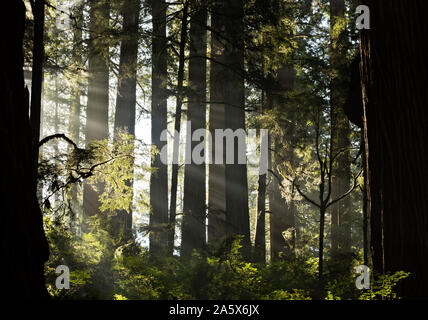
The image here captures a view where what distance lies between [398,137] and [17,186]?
3.83 meters

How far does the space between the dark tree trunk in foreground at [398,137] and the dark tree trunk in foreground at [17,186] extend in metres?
3.49

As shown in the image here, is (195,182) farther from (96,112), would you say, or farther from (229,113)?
(96,112)

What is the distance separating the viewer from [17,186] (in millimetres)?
2828

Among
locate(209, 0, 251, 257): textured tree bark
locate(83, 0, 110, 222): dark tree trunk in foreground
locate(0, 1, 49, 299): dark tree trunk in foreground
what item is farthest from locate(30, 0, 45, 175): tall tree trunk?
locate(83, 0, 110, 222): dark tree trunk in foreground

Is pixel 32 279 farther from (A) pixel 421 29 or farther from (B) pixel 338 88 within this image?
(B) pixel 338 88

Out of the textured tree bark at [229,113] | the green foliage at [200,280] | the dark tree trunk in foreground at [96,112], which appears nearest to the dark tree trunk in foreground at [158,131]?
the textured tree bark at [229,113]

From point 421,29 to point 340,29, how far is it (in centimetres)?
468

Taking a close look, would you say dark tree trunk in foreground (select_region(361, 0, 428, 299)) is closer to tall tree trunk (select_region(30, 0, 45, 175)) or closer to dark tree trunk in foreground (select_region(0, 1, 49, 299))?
dark tree trunk in foreground (select_region(0, 1, 49, 299))

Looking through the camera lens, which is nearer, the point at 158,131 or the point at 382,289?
the point at 382,289

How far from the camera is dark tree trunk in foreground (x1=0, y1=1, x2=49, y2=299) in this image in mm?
2660

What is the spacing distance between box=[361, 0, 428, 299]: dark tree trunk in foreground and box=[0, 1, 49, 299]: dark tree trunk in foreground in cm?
349

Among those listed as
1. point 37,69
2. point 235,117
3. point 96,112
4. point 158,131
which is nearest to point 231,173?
point 235,117
